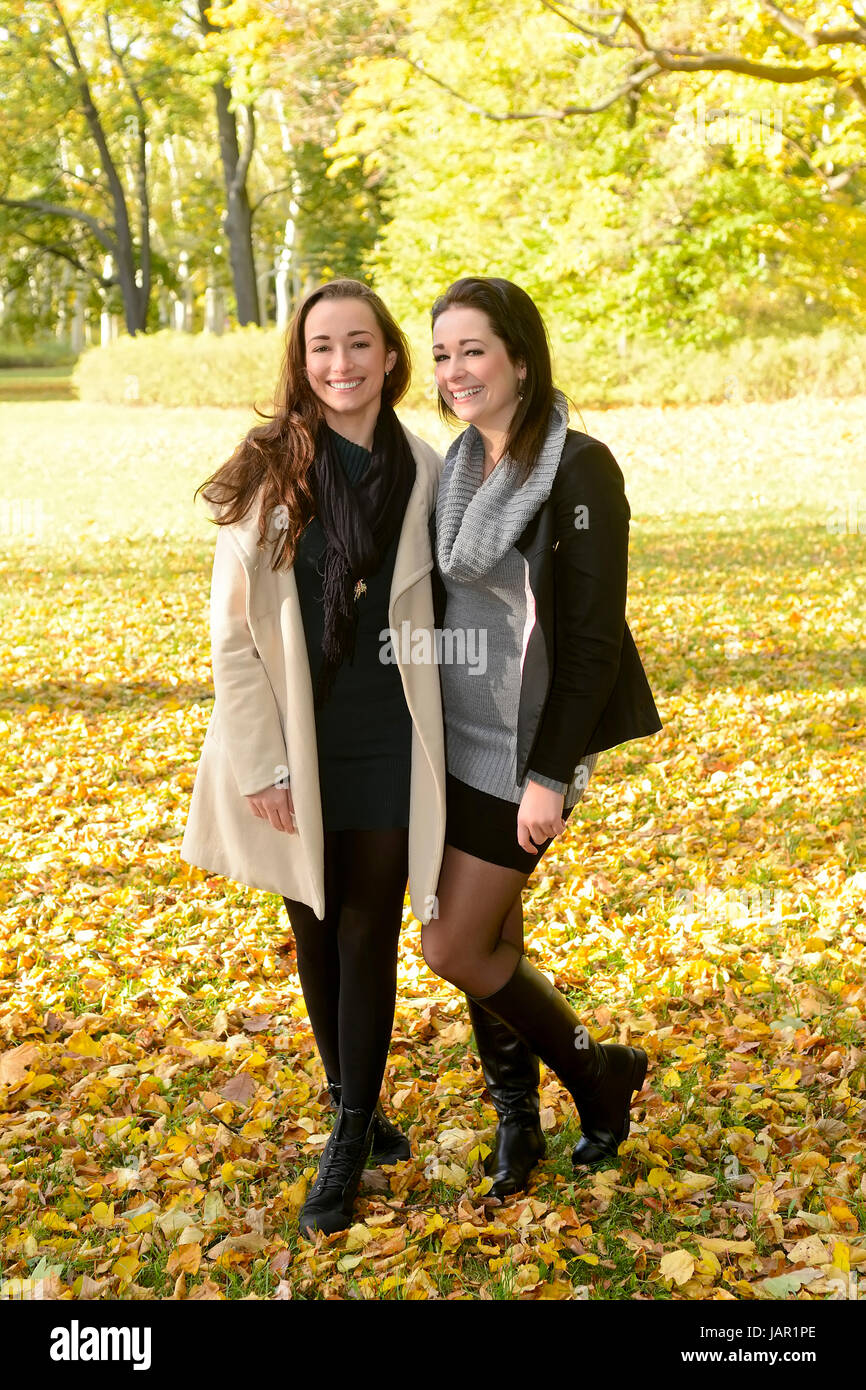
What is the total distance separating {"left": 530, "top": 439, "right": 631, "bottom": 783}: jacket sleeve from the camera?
111 inches

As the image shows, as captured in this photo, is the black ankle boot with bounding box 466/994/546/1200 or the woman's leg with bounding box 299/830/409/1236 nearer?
the woman's leg with bounding box 299/830/409/1236

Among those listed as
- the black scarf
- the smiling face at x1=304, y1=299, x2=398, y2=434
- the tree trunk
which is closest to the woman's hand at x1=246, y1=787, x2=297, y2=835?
the black scarf

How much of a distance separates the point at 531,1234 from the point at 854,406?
20.5 m

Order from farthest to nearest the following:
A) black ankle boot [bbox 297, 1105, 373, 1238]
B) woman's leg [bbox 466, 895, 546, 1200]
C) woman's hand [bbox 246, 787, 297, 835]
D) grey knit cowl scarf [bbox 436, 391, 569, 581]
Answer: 1. woman's leg [bbox 466, 895, 546, 1200]
2. black ankle boot [bbox 297, 1105, 373, 1238]
3. woman's hand [bbox 246, 787, 297, 835]
4. grey knit cowl scarf [bbox 436, 391, 569, 581]

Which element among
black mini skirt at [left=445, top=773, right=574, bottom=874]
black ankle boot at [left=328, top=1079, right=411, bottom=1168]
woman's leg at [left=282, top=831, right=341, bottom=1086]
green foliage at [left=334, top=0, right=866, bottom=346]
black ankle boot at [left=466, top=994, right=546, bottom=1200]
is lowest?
black ankle boot at [left=328, top=1079, right=411, bottom=1168]

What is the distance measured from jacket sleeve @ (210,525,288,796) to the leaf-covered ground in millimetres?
1158

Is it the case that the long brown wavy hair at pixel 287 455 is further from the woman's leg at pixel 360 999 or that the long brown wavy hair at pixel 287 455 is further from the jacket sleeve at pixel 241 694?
the woman's leg at pixel 360 999

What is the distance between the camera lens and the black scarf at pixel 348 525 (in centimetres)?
300

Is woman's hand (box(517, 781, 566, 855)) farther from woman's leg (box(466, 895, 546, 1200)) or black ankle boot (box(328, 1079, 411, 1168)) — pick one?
black ankle boot (box(328, 1079, 411, 1168))

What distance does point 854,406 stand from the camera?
21516 millimetres

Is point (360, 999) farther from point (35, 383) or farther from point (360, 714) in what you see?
point (35, 383)

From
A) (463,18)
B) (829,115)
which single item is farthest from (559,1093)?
(829,115)

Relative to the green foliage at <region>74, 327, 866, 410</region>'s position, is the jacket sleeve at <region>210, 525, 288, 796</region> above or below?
below
